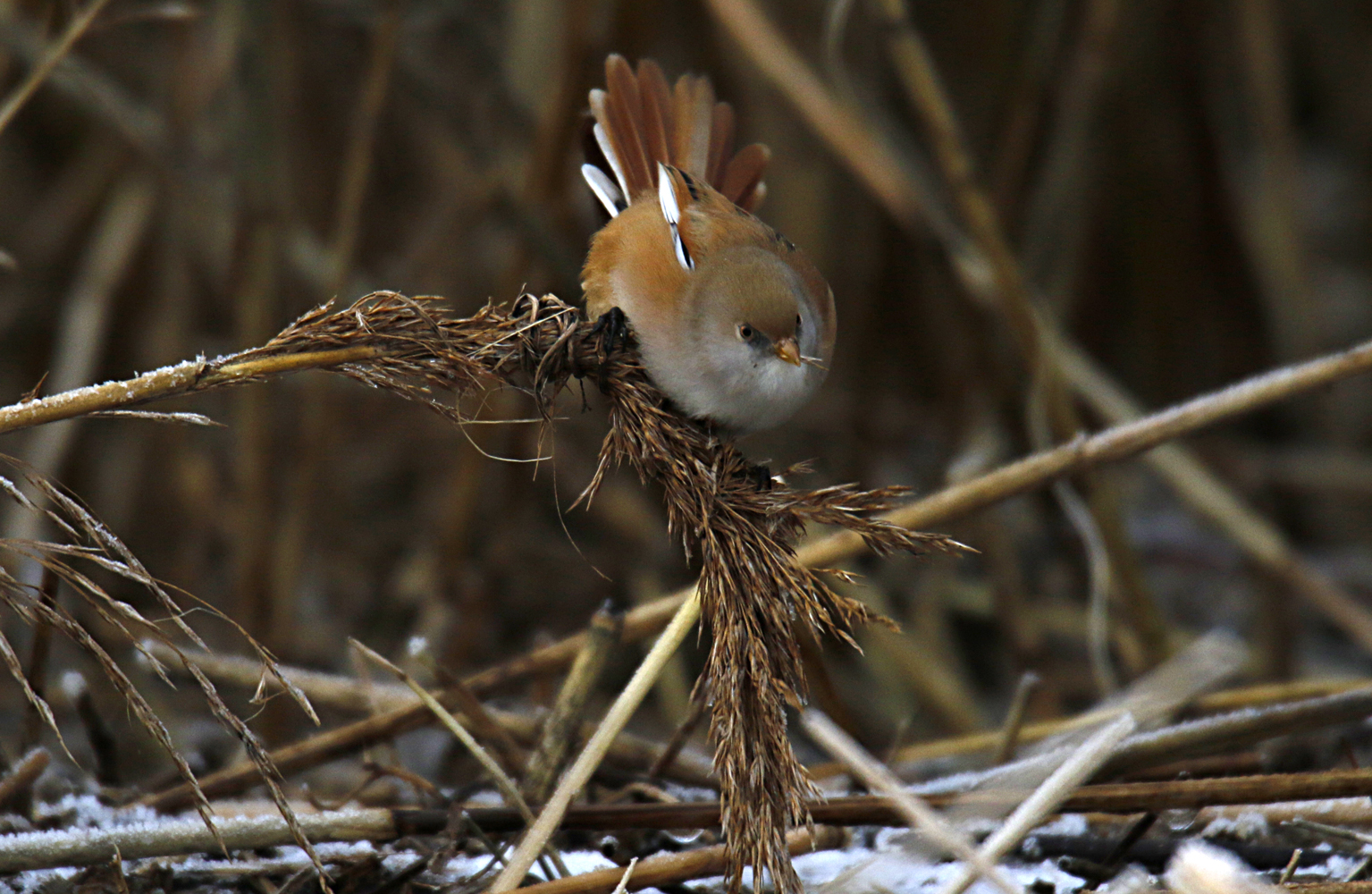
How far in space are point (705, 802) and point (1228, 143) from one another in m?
3.53

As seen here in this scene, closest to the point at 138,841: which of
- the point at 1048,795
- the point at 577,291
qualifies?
the point at 1048,795

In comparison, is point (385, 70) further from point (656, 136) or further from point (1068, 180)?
point (1068, 180)

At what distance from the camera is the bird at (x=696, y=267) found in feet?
5.37

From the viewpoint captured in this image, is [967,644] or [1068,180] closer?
[1068,180]

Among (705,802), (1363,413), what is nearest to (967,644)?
(1363,413)

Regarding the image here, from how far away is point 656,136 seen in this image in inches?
78.1

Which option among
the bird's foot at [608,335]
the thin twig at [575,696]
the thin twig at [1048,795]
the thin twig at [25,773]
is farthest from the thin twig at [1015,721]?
the thin twig at [25,773]

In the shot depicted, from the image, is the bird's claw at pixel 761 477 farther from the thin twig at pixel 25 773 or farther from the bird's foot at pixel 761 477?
the thin twig at pixel 25 773

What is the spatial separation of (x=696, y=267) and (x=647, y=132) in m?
0.34

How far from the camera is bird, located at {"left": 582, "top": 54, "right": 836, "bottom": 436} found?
5.37 feet

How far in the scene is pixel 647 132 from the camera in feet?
6.51

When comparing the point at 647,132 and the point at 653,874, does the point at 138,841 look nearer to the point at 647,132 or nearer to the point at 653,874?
the point at 653,874

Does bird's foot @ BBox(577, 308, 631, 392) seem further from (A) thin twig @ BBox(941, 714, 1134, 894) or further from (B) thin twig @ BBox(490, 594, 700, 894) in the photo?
(A) thin twig @ BBox(941, 714, 1134, 894)

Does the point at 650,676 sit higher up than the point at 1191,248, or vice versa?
the point at 1191,248
